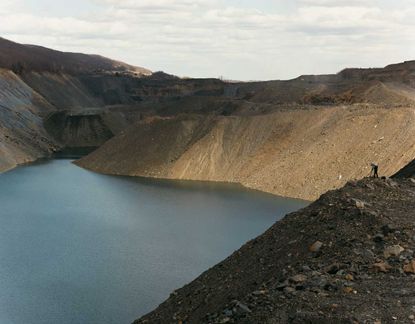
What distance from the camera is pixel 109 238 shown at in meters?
30.8

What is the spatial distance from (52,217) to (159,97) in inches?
2800

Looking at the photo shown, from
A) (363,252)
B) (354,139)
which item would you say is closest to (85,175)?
(354,139)

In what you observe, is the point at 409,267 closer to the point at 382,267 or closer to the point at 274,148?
the point at 382,267

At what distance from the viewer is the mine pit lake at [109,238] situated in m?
20.7

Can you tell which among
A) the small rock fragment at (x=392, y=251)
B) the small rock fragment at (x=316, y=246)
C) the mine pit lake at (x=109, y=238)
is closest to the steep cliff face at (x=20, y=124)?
the mine pit lake at (x=109, y=238)

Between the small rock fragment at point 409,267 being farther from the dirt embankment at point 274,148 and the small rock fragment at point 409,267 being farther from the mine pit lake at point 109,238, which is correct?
the dirt embankment at point 274,148

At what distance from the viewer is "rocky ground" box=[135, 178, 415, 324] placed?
11.4m

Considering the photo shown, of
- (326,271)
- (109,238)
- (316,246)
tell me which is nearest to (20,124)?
(109,238)

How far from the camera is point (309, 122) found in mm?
52594

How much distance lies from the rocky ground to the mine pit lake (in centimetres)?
456

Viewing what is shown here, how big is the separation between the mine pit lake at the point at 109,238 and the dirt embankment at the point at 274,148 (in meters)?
2.78

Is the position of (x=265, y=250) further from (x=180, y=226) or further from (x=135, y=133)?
(x=135, y=133)

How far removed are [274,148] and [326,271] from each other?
38495mm

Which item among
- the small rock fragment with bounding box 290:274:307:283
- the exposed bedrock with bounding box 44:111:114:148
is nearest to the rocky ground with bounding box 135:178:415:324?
the small rock fragment with bounding box 290:274:307:283
